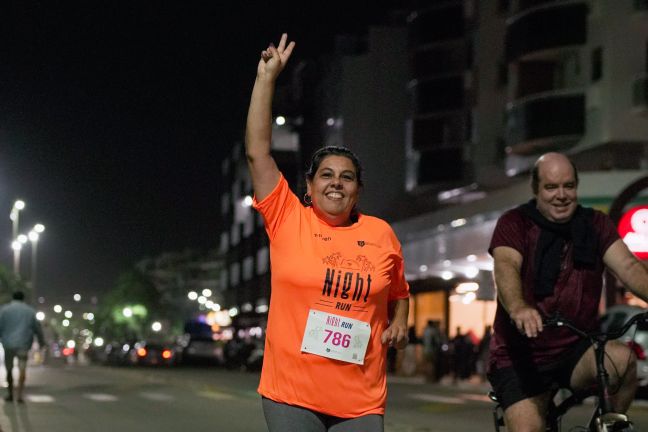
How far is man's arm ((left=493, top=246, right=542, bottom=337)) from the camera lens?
5.92m

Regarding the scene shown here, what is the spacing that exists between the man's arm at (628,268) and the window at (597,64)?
1487 inches

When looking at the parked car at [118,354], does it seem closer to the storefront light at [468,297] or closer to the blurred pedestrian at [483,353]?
the storefront light at [468,297]

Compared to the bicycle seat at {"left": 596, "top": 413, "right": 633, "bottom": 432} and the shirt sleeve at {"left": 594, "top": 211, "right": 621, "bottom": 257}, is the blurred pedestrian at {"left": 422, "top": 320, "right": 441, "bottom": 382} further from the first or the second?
the bicycle seat at {"left": 596, "top": 413, "right": 633, "bottom": 432}

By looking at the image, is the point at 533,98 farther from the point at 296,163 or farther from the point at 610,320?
the point at 296,163

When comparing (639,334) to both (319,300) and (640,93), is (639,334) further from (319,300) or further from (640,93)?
(319,300)

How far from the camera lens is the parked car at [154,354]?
59.6m

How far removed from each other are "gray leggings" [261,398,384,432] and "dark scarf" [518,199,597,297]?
1085 millimetres

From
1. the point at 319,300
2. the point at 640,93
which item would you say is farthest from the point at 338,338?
the point at 640,93

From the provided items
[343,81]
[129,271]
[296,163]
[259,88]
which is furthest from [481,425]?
[129,271]

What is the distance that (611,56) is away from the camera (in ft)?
139

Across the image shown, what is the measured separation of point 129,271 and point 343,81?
84.2 meters

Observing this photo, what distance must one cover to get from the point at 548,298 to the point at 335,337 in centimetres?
122

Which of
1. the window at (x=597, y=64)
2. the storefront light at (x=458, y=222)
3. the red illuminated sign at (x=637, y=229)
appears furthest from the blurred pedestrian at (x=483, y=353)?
the red illuminated sign at (x=637, y=229)

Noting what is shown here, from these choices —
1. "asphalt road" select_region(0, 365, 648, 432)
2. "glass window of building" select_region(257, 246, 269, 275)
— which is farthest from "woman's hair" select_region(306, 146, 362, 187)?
"glass window of building" select_region(257, 246, 269, 275)
